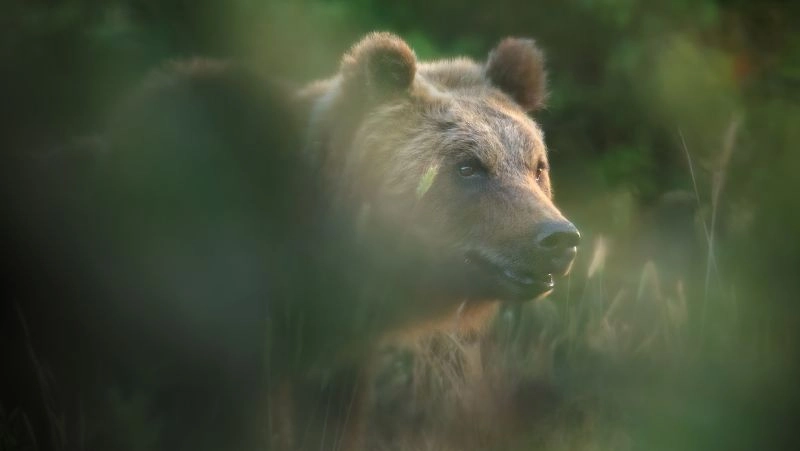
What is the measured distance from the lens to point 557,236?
3.87 metres

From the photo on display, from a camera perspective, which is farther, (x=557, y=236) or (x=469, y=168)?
(x=469, y=168)

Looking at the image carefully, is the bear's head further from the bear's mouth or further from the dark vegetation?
Answer: the dark vegetation

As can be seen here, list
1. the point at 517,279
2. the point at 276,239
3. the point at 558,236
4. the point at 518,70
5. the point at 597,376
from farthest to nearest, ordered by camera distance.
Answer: the point at 518,70, the point at 276,239, the point at 517,279, the point at 558,236, the point at 597,376

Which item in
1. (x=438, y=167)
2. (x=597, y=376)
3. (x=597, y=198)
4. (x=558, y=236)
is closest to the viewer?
(x=597, y=376)

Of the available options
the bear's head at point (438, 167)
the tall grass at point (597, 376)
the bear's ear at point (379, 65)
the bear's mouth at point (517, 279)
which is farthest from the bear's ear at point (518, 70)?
the bear's mouth at point (517, 279)

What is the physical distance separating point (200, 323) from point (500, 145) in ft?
4.58

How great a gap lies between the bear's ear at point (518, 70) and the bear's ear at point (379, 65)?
0.57m

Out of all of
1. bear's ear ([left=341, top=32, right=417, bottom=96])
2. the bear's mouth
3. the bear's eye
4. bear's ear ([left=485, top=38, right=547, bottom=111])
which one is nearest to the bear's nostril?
the bear's mouth

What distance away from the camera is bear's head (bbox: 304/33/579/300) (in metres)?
4.07

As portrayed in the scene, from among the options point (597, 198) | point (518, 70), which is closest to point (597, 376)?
point (518, 70)

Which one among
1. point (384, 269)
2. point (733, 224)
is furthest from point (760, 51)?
point (384, 269)

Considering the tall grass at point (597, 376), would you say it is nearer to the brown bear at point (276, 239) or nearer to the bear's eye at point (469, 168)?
the brown bear at point (276, 239)

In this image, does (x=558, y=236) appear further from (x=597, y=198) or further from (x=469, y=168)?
(x=597, y=198)

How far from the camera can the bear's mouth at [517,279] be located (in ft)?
13.1
